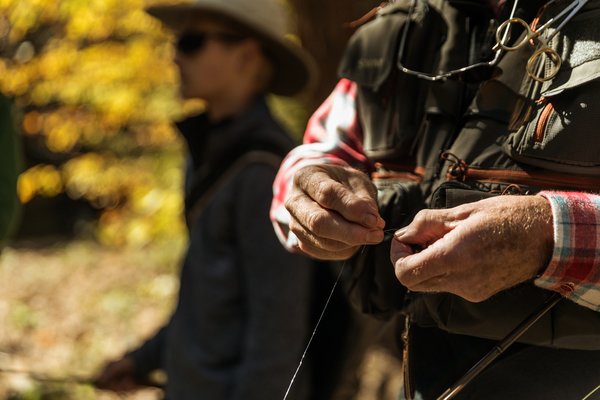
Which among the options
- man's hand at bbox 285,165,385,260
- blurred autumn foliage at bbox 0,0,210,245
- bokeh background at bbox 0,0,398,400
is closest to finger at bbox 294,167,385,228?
man's hand at bbox 285,165,385,260

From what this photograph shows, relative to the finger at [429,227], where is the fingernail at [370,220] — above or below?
below

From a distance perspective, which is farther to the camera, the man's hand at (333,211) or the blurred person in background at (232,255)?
the blurred person in background at (232,255)

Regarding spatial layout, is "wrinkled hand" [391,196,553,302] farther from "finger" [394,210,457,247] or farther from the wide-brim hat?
the wide-brim hat

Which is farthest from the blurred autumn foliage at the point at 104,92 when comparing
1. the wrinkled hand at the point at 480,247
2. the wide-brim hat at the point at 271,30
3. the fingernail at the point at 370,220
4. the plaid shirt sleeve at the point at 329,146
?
the wrinkled hand at the point at 480,247

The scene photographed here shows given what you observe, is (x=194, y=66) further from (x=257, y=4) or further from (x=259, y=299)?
Result: (x=259, y=299)

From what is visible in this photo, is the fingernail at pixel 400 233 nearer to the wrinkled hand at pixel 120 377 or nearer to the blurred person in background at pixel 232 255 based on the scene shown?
the blurred person in background at pixel 232 255

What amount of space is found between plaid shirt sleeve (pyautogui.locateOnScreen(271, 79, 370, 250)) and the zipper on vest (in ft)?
1.51

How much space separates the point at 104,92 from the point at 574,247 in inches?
187

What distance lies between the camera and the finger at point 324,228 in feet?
4.52

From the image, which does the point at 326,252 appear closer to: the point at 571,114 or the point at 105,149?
the point at 571,114

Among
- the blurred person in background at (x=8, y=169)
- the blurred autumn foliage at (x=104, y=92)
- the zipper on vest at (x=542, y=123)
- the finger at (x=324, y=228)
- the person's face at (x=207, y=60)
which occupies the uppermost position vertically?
the zipper on vest at (x=542, y=123)

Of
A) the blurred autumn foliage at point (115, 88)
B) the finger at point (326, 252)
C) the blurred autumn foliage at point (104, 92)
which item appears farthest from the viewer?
the blurred autumn foliage at point (104, 92)

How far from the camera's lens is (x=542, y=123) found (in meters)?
1.43

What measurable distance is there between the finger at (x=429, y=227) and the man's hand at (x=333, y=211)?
0.23 ft
